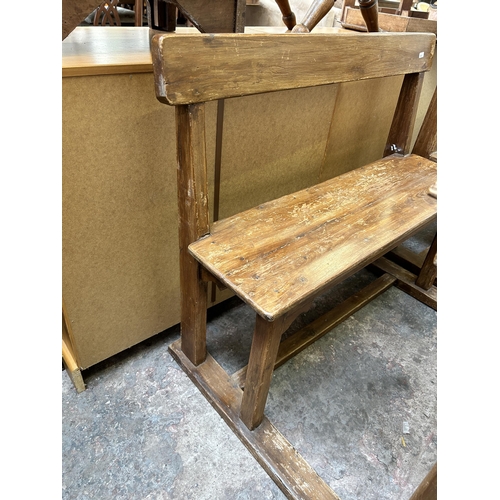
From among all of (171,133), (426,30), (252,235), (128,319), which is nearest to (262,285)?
(252,235)

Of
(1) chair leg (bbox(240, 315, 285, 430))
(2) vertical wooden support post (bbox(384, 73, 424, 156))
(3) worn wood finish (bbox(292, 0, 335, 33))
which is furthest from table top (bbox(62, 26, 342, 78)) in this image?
(2) vertical wooden support post (bbox(384, 73, 424, 156))

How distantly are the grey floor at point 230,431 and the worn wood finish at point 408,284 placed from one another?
22cm

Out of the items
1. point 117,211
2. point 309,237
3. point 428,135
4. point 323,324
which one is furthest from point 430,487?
point 428,135

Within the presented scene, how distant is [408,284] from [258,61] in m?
1.26

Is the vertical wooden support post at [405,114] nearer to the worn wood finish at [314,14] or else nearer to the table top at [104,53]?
the worn wood finish at [314,14]

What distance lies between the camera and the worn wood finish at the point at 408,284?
1678 mm

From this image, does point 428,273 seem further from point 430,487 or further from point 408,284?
point 430,487

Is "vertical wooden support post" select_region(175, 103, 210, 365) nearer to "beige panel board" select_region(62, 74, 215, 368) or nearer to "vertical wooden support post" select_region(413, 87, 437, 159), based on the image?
"beige panel board" select_region(62, 74, 215, 368)

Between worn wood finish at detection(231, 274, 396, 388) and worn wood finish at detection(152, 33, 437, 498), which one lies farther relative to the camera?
worn wood finish at detection(231, 274, 396, 388)

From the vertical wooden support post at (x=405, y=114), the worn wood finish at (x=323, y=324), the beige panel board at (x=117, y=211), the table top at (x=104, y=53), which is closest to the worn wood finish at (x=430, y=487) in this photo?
the worn wood finish at (x=323, y=324)

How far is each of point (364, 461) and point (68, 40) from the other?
1.45 metres

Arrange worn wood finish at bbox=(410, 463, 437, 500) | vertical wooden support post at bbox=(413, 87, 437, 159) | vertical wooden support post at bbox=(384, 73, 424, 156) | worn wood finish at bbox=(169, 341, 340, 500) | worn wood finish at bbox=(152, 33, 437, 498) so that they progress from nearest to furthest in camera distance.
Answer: worn wood finish at bbox=(410, 463, 437, 500)
worn wood finish at bbox=(152, 33, 437, 498)
worn wood finish at bbox=(169, 341, 340, 500)
vertical wooden support post at bbox=(384, 73, 424, 156)
vertical wooden support post at bbox=(413, 87, 437, 159)

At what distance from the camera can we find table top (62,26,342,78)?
78 cm

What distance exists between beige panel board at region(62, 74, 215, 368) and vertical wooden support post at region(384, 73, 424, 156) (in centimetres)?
88
